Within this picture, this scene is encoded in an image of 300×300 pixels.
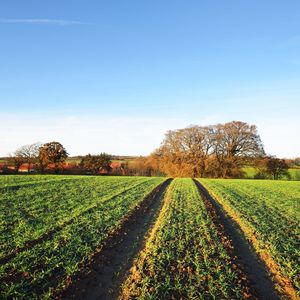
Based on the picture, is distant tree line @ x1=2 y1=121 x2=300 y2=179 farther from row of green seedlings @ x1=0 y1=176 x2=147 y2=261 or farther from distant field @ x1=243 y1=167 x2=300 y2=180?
row of green seedlings @ x1=0 y1=176 x2=147 y2=261

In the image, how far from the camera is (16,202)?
60.8 ft

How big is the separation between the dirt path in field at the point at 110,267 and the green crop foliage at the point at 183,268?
1.17ft

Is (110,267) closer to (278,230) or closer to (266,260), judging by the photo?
(266,260)

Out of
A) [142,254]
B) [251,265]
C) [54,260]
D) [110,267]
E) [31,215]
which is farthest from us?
[31,215]

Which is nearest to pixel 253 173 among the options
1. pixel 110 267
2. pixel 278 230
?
pixel 278 230

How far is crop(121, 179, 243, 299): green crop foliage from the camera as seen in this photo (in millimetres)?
7281

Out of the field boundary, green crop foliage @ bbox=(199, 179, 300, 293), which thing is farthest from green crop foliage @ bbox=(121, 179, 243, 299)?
green crop foliage @ bbox=(199, 179, 300, 293)

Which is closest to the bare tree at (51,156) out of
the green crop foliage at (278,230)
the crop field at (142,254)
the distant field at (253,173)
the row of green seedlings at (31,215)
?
the distant field at (253,173)

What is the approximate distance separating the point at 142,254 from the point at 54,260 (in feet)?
10.0

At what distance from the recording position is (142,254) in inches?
393

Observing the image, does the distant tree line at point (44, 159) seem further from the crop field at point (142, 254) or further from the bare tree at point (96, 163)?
the crop field at point (142, 254)

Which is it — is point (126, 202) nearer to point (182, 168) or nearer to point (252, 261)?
point (252, 261)

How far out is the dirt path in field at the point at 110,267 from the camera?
7297mm

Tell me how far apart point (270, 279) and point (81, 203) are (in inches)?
538
